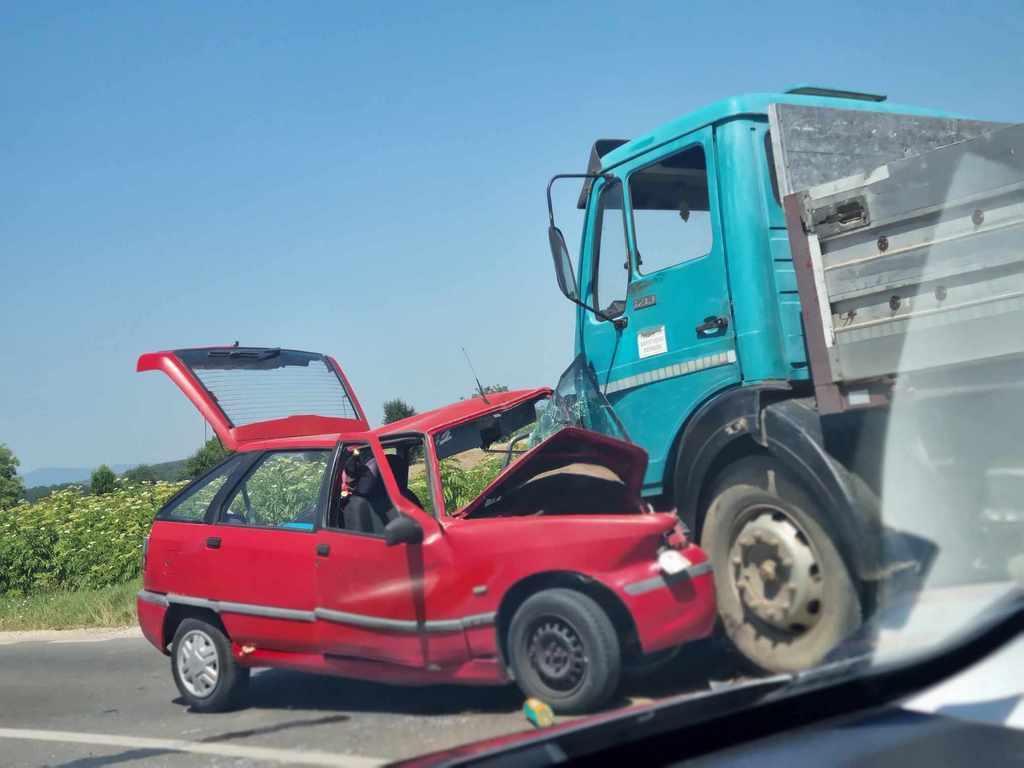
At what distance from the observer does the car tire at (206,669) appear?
6168 millimetres

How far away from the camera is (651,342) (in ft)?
19.6

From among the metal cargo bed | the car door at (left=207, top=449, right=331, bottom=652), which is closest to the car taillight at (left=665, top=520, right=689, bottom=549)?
the metal cargo bed

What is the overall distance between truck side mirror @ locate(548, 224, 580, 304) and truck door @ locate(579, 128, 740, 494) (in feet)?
0.58

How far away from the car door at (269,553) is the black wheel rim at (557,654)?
1459 millimetres

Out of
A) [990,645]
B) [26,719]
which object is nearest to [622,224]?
[990,645]

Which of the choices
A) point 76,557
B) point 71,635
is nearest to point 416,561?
point 71,635

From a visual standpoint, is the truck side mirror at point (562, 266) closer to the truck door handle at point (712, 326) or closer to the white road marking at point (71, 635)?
the truck door handle at point (712, 326)

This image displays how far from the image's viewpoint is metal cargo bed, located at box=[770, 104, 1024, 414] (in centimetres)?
414

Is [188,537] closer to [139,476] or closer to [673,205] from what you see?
[673,205]

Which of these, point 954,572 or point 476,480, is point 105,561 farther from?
point 954,572

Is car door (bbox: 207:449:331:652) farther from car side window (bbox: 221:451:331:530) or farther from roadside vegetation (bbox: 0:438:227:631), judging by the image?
roadside vegetation (bbox: 0:438:227:631)

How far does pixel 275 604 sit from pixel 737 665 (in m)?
2.64

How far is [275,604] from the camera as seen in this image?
5855mm

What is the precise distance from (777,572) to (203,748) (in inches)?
125
